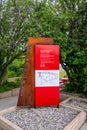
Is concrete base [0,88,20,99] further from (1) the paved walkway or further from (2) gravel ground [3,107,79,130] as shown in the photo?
(2) gravel ground [3,107,79,130]

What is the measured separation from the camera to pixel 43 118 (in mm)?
4734

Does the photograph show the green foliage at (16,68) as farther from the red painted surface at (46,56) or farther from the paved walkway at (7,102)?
the red painted surface at (46,56)

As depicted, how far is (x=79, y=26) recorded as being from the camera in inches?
282

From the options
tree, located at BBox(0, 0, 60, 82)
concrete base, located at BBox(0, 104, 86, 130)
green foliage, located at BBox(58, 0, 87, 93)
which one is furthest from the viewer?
tree, located at BBox(0, 0, 60, 82)

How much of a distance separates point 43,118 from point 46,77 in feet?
4.26

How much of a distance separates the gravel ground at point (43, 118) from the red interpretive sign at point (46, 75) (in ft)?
0.98

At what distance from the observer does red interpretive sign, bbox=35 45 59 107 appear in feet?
17.6

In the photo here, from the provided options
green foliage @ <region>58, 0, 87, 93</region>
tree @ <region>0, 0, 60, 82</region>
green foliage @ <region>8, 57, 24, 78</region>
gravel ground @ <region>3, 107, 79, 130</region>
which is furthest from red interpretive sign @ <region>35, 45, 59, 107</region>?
green foliage @ <region>8, 57, 24, 78</region>

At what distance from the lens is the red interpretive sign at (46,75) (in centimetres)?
535

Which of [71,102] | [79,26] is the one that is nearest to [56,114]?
[71,102]

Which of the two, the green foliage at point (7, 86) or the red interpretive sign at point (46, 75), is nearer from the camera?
the red interpretive sign at point (46, 75)

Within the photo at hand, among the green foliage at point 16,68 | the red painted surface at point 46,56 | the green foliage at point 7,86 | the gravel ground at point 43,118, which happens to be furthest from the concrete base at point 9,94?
the red painted surface at point 46,56

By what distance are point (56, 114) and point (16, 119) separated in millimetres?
1180

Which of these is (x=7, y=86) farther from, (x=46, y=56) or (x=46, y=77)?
(x=46, y=56)
